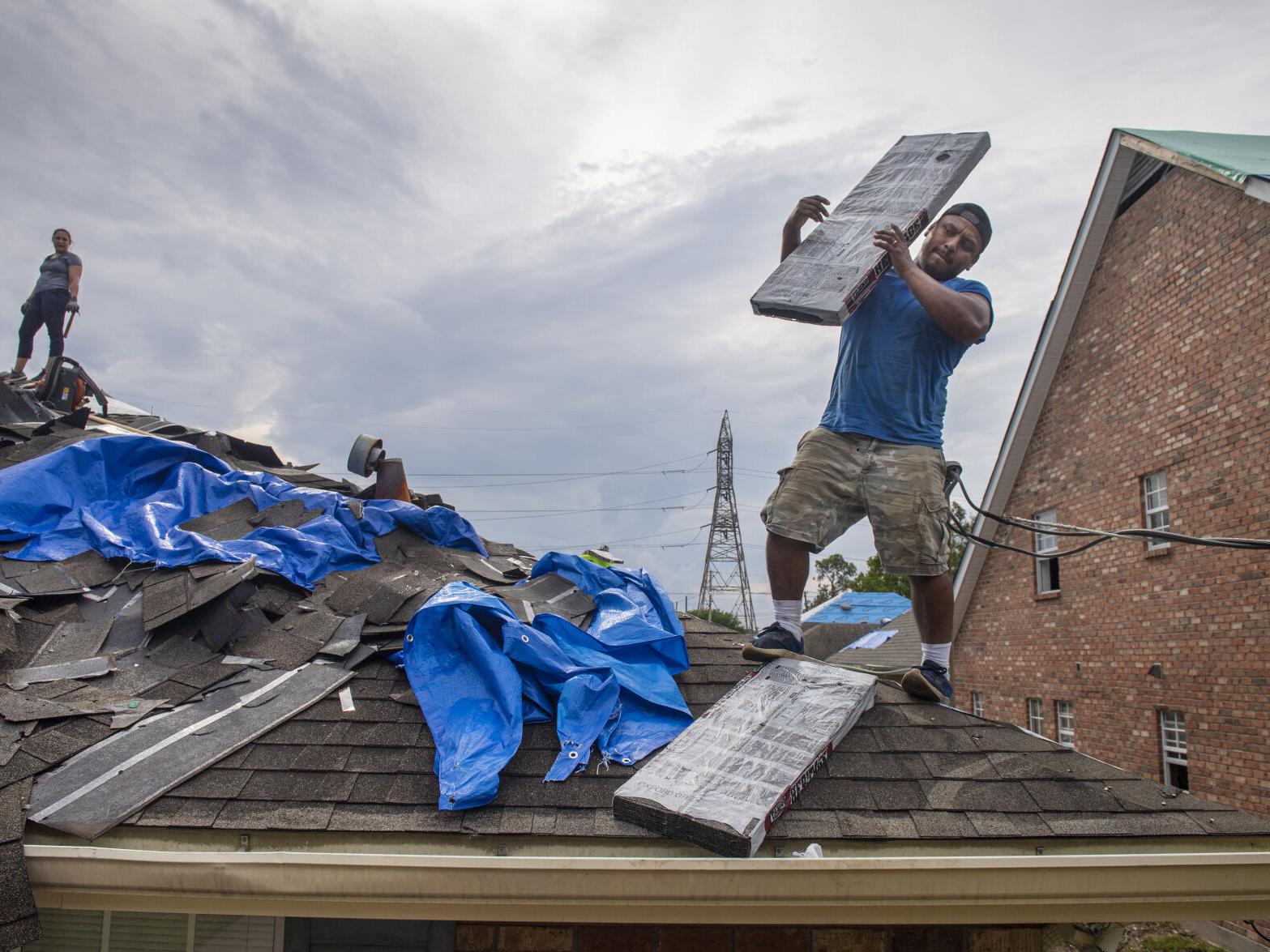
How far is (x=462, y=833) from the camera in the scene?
2979 millimetres

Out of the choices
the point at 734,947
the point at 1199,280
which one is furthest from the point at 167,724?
the point at 1199,280

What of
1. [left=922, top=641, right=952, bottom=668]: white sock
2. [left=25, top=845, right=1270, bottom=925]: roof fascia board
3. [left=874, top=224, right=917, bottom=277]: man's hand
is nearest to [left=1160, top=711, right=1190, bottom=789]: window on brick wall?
[left=922, top=641, right=952, bottom=668]: white sock

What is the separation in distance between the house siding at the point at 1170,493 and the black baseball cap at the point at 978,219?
259 inches

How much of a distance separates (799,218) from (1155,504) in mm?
8774

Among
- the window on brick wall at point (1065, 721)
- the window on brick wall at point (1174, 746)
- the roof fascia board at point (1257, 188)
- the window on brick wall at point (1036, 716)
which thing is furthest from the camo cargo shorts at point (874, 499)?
the window on brick wall at point (1036, 716)

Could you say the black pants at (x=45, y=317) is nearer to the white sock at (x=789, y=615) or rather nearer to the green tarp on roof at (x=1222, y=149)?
the white sock at (x=789, y=615)

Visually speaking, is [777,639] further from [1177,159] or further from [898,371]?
[1177,159]

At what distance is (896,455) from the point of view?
411 centimetres

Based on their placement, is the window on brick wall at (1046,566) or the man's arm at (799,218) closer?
the man's arm at (799,218)

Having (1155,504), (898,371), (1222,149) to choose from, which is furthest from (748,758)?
(1222,149)

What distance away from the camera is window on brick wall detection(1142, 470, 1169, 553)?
419 inches

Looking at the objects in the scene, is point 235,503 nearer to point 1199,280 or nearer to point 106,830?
point 106,830

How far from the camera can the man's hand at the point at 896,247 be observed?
3.90m

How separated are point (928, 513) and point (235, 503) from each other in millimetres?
4177
